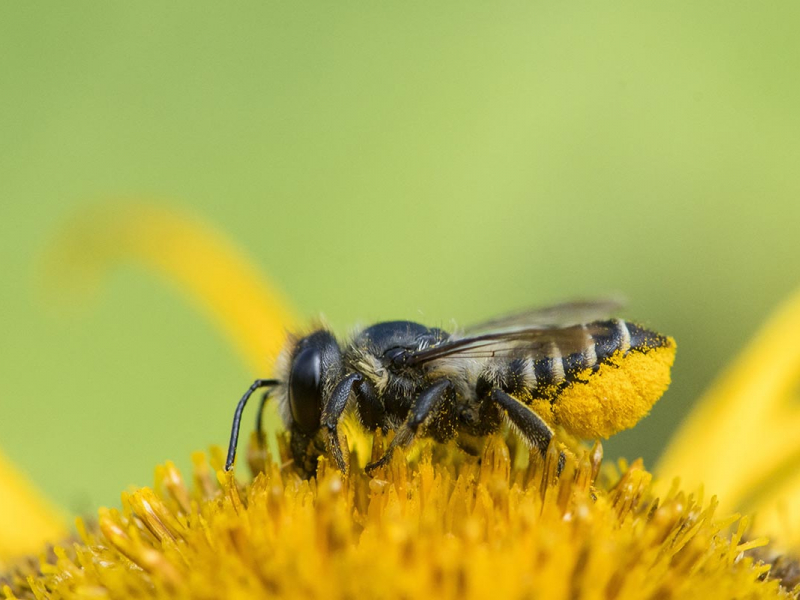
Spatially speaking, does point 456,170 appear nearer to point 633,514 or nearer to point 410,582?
point 633,514

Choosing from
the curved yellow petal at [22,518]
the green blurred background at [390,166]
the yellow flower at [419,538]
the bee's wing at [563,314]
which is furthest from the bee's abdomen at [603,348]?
the green blurred background at [390,166]

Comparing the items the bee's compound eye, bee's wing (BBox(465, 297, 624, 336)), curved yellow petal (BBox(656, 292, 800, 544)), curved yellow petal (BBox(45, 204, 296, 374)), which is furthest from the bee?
curved yellow petal (BBox(45, 204, 296, 374))

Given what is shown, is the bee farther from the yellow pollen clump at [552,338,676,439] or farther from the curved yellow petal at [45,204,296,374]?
the curved yellow petal at [45,204,296,374]

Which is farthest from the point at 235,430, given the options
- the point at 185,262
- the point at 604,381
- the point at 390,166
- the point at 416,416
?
the point at 390,166

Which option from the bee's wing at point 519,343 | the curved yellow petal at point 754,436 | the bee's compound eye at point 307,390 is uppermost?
the bee's compound eye at point 307,390

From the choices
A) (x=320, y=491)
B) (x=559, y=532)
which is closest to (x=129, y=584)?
(x=320, y=491)

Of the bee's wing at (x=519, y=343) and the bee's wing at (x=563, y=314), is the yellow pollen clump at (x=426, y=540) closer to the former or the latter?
the bee's wing at (x=519, y=343)
